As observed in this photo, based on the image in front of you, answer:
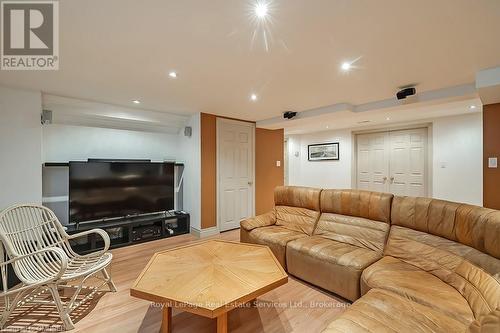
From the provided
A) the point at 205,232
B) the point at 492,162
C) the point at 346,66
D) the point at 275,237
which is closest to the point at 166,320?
the point at 275,237

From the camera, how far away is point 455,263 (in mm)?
1763

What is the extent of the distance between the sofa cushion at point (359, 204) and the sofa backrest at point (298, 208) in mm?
147

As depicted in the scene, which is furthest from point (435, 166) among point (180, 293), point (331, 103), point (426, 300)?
point (180, 293)

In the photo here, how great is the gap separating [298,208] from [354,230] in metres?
0.86

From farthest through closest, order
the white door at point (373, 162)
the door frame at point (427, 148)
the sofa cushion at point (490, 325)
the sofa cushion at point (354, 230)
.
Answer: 1. the white door at point (373, 162)
2. the door frame at point (427, 148)
3. the sofa cushion at point (354, 230)
4. the sofa cushion at point (490, 325)

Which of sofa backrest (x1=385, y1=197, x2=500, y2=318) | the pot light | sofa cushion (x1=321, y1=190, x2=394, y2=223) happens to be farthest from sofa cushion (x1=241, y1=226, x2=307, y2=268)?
the pot light

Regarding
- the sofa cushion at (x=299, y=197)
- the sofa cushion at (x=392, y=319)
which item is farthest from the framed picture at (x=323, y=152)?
the sofa cushion at (x=392, y=319)

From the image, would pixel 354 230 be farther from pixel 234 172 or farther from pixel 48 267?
pixel 48 267

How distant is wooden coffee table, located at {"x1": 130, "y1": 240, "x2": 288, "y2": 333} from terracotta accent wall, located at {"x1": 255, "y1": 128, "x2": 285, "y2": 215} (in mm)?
2825

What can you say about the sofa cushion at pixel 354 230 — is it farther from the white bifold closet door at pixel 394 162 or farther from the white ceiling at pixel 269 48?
the white bifold closet door at pixel 394 162

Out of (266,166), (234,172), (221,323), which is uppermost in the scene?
(266,166)

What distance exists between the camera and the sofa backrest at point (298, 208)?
10.1 feet

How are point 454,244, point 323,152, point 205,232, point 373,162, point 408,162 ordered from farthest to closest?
point 323,152
point 373,162
point 408,162
point 205,232
point 454,244

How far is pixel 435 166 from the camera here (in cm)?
471
